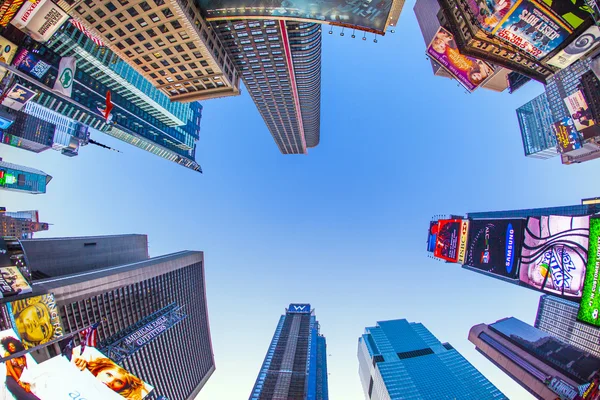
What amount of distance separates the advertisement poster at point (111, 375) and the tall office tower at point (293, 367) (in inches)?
4133

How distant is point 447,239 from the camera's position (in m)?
66.4

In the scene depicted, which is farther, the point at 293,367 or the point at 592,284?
the point at 293,367

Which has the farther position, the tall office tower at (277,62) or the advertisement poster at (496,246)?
the tall office tower at (277,62)

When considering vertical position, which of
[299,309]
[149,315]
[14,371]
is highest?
[14,371]

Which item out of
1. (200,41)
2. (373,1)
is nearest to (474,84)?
(373,1)

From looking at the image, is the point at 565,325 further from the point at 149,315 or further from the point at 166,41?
the point at 166,41

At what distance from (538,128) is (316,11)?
15079 cm

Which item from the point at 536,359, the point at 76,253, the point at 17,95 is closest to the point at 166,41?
the point at 17,95

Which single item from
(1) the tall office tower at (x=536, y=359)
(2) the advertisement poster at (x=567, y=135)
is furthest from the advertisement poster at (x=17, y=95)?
(1) the tall office tower at (x=536, y=359)

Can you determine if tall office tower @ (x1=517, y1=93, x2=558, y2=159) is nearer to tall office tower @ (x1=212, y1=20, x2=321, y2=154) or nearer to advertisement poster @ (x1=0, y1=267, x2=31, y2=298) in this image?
tall office tower @ (x1=212, y1=20, x2=321, y2=154)

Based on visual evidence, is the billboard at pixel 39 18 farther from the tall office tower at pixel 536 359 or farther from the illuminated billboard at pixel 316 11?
the tall office tower at pixel 536 359

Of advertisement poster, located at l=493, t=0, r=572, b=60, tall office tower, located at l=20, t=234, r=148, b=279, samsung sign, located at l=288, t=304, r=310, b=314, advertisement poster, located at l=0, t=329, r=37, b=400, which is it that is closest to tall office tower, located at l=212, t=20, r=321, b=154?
advertisement poster, located at l=493, t=0, r=572, b=60

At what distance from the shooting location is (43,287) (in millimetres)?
60438

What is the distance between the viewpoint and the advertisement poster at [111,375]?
62.3ft
